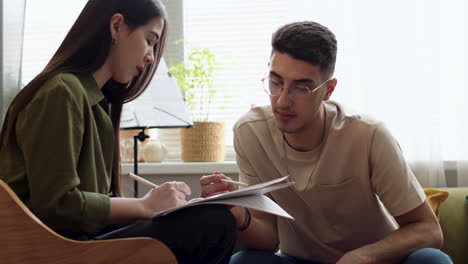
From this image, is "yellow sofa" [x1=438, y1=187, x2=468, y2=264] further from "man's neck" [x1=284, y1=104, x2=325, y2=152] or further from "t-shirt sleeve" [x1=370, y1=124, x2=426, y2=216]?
"man's neck" [x1=284, y1=104, x2=325, y2=152]

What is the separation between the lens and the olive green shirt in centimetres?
114

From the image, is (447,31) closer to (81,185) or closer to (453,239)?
(453,239)

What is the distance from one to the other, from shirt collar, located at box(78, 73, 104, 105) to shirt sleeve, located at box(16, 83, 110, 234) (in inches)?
5.3

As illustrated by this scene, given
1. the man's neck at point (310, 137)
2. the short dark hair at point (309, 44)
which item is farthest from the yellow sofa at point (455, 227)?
the short dark hair at point (309, 44)

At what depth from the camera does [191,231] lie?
3.94 ft

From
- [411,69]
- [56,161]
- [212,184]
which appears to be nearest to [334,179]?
[212,184]

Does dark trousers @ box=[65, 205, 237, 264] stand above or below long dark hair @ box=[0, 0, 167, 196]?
below

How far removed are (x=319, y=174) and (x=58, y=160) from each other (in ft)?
2.72

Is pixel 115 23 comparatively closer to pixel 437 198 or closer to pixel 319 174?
pixel 319 174

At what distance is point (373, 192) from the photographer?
174 cm

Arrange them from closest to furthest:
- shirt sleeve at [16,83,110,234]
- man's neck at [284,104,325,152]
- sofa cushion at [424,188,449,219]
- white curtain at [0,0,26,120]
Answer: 1. shirt sleeve at [16,83,110,234]
2. man's neck at [284,104,325,152]
3. sofa cushion at [424,188,449,219]
4. white curtain at [0,0,26,120]

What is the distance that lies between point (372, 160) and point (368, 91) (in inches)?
40.7

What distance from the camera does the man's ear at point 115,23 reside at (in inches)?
55.2

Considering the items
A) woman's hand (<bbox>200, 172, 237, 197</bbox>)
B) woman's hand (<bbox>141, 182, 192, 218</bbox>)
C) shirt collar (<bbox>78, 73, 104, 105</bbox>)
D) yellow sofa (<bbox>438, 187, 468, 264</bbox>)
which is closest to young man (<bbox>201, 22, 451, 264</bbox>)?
woman's hand (<bbox>200, 172, 237, 197</bbox>)
